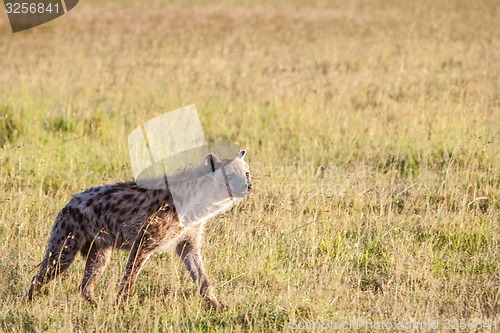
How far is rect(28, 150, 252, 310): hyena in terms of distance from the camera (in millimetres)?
5383

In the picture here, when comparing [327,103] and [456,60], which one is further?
[456,60]

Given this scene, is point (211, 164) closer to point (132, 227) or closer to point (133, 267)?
point (132, 227)

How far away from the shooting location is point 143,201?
559cm

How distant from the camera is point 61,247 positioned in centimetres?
539

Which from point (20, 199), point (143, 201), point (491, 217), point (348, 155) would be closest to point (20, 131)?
point (20, 199)

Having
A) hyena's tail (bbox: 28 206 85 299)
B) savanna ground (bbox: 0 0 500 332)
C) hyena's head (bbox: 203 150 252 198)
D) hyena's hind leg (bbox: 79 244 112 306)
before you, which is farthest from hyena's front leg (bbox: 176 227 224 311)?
hyena's tail (bbox: 28 206 85 299)

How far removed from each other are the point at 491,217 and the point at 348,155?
94.5 inches

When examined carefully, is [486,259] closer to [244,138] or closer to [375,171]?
[375,171]

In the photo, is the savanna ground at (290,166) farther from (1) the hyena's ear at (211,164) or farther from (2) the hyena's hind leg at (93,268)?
(1) the hyena's ear at (211,164)
